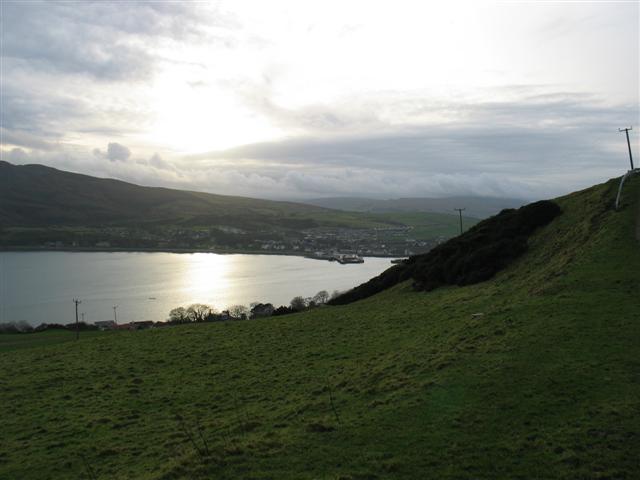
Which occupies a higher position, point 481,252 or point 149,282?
point 481,252

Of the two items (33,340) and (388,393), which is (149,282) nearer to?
(33,340)

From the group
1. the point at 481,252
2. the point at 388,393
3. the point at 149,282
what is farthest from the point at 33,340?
the point at 149,282

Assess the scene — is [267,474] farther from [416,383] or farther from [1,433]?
[1,433]

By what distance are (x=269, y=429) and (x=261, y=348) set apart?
11.4 m

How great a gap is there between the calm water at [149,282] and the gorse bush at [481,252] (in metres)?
52.4

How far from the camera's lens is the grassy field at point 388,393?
9.16 metres

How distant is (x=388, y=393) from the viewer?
41.9 ft

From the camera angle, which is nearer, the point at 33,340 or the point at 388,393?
the point at 388,393

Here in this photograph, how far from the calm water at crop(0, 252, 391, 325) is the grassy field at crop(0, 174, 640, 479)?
2472 inches

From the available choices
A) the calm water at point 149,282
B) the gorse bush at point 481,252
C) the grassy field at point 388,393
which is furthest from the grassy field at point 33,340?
the calm water at point 149,282

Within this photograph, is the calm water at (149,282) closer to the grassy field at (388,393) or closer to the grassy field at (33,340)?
the grassy field at (33,340)

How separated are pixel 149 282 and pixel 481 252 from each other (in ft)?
323

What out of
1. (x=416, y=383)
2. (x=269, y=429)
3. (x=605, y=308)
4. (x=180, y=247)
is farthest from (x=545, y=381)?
(x=180, y=247)

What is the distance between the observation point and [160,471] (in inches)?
397
